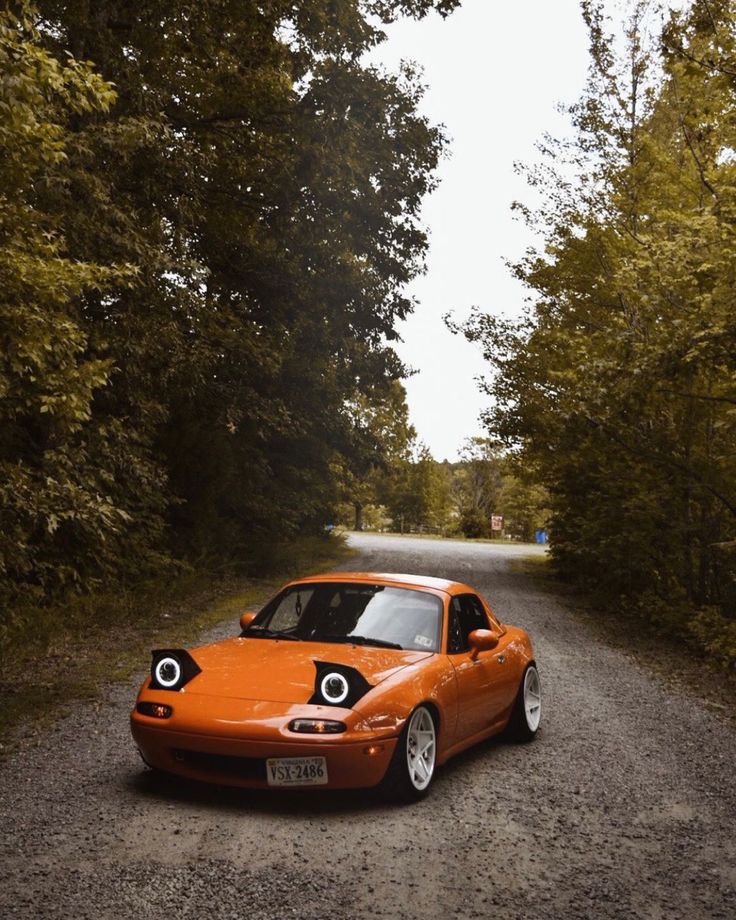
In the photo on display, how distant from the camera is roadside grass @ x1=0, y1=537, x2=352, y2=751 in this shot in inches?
363

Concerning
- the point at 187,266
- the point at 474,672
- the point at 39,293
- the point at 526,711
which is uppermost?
the point at 187,266

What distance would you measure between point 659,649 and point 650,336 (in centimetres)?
510

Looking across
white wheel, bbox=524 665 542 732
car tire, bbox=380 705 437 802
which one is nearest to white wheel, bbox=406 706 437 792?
car tire, bbox=380 705 437 802

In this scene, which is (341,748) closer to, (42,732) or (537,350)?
(42,732)

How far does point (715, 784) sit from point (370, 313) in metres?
19.1

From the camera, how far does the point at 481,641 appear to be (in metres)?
6.96

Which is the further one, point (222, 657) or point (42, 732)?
point (42, 732)

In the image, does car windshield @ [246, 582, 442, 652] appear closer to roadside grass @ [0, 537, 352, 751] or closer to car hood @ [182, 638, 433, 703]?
car hood @ [182, 638, 433, 703]

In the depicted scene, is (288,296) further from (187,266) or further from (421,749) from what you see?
(421,749)

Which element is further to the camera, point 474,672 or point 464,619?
point 464,619

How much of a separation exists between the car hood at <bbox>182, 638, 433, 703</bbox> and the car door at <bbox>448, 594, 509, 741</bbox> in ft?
1.28

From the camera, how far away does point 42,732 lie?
787 centimetres

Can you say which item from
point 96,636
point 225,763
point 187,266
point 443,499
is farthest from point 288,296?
point 443,499

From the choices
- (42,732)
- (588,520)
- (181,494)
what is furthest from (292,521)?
(42,732)
